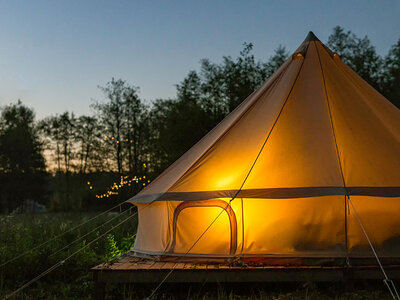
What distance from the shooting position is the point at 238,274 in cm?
502

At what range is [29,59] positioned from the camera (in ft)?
52.2

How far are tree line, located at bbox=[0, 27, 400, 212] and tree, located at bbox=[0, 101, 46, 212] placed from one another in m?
0.07

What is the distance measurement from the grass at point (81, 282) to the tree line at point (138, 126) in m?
5.94

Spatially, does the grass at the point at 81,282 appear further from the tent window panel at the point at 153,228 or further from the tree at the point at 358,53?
the tree at the point at 358,53

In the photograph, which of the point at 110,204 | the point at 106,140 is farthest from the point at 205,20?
the point at 110,204

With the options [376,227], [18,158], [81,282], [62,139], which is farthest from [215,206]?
[18,158]

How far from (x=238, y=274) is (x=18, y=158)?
29.6 m

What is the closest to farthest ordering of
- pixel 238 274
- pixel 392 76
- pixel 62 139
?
pixel 238 274, pixel 392 76, pixel 62 139

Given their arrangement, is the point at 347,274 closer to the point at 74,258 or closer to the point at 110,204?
the point at 74,258

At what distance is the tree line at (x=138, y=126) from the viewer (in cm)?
2052

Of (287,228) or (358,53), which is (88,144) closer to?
(358,53)

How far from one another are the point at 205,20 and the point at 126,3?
216 centimetres

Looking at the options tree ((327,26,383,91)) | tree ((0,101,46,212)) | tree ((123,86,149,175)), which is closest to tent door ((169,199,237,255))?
tree ((327,26,383,91))

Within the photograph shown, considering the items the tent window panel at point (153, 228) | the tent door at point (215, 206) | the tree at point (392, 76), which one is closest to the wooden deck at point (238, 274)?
the tent door at point (215, 206)
